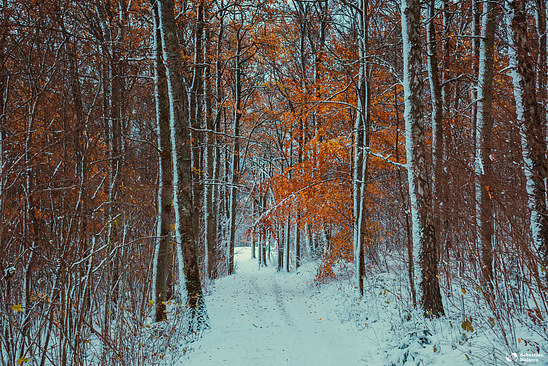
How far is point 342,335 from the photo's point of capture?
639 cm

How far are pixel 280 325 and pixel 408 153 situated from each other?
4.50m

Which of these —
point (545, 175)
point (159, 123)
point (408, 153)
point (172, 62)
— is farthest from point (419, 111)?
point (159, 123)

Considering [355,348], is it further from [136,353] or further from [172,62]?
[172,62]

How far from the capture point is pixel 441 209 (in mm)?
5465

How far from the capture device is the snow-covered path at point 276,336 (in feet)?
16.8

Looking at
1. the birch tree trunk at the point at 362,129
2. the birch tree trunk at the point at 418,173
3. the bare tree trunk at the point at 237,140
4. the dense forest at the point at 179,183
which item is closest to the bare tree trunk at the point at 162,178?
the dense forest at the point at 179,183

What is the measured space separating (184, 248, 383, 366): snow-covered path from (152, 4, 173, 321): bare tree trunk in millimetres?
1311

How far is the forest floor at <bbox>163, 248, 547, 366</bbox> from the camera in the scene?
385 centimetres

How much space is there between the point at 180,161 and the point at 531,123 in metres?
5.56

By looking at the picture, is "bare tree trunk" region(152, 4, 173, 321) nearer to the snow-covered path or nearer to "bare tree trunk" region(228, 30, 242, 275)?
the snow-covered path

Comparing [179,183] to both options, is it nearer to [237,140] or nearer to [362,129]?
[362,129]

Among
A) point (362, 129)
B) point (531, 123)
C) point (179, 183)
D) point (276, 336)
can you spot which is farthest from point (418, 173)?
point (179, 183)

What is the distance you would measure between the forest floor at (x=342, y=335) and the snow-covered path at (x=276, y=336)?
0.01 metres

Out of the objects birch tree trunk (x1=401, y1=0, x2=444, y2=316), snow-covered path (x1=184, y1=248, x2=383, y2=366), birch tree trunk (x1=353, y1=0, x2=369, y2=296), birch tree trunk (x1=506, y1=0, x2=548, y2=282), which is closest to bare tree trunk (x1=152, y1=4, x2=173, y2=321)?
snow-covered path (x1=184, y1=248, x2=383, y2=366)
